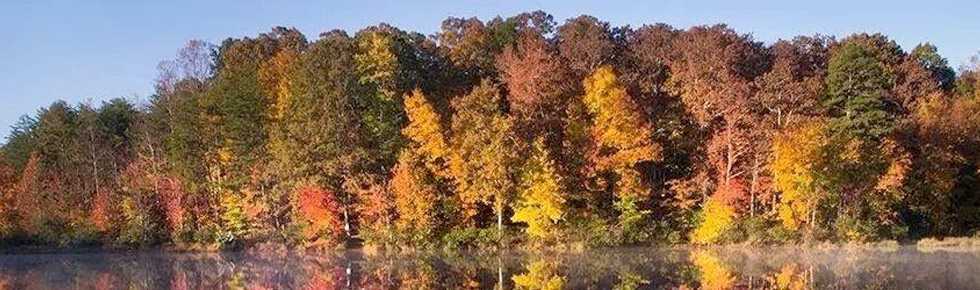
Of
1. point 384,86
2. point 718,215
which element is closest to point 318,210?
point 384,86

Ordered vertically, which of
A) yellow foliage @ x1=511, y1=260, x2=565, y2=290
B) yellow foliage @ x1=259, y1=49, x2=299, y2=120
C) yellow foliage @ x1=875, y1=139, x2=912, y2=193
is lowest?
yellow foliage @ x1=511, y1=260, x2=565, y2=290

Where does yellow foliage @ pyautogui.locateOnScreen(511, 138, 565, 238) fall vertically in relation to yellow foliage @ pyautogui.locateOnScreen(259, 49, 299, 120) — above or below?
below

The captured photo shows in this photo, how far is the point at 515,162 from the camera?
1800 inches

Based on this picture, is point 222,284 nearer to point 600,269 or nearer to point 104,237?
point 600,269

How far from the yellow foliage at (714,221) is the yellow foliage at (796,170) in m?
2.46

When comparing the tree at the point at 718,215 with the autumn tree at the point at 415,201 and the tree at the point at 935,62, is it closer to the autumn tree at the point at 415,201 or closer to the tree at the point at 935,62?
→ the autumn tree at the point at 415,201

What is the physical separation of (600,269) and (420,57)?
79.4ft

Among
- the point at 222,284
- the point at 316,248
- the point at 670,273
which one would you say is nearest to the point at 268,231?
the point at 316,248

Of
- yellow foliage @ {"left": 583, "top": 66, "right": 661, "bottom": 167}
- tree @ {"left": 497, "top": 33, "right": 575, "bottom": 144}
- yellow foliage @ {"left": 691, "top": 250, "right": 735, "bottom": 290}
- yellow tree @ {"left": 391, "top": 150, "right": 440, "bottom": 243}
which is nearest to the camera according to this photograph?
yellow foliage @ {"left": 691, "top": 250, "right": 735, "bottom": 290}

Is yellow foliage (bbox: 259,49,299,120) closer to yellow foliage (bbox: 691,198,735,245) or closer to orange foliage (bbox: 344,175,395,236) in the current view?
orange foliage (bbox: 344,175,395,236)

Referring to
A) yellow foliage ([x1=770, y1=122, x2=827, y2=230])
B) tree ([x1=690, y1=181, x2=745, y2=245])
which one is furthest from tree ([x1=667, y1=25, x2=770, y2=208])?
yellow foliage ([x1=770, y1=122, x2=827, y2=230])

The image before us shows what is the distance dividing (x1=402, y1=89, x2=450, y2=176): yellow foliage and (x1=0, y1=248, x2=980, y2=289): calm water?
551 cm

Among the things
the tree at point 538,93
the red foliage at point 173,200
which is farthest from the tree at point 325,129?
the tree at point 538,93

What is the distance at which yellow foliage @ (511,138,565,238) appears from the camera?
44719 mm
